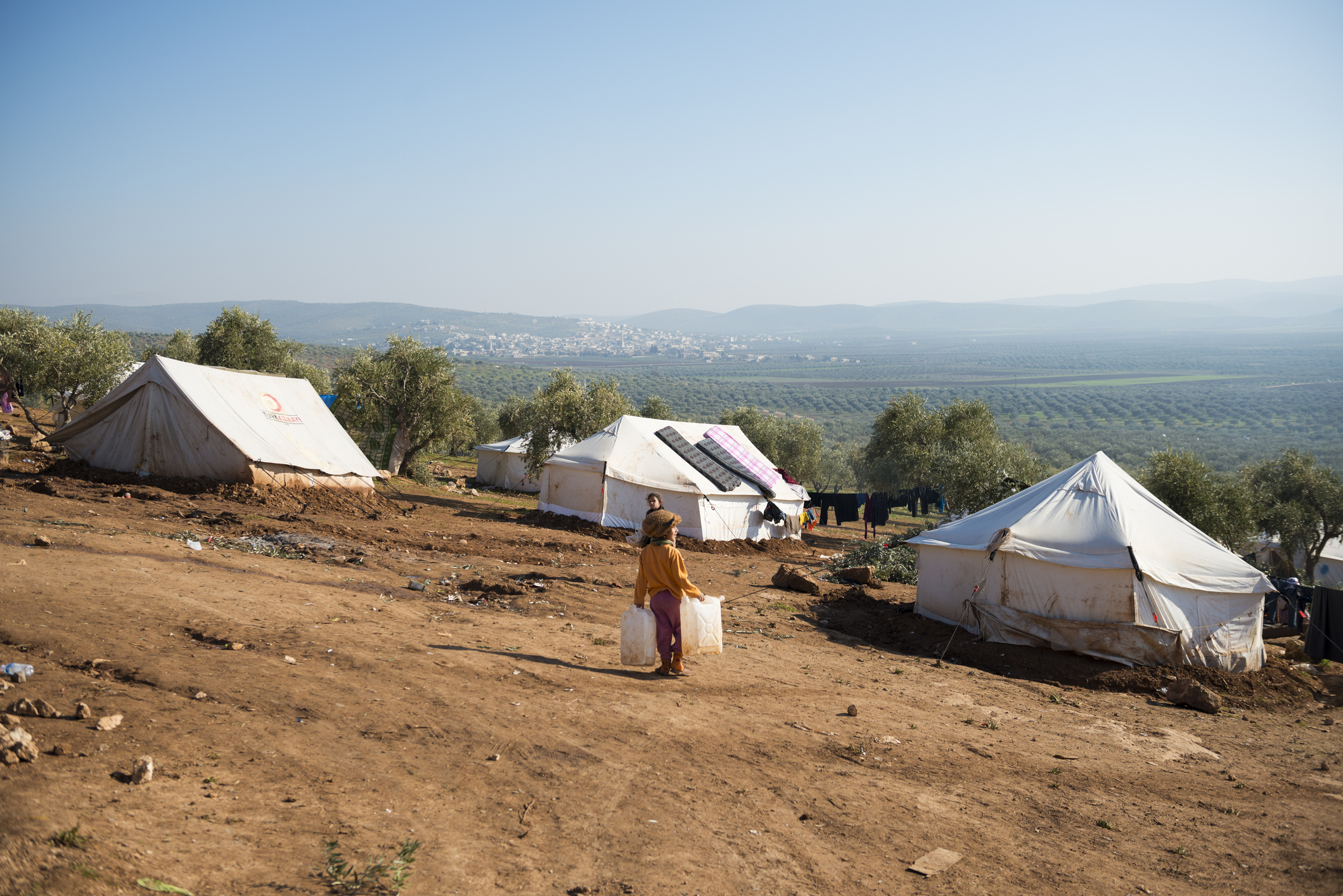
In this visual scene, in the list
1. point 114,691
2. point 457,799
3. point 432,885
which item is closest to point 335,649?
point 114,691

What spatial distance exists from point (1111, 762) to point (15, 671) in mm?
9782

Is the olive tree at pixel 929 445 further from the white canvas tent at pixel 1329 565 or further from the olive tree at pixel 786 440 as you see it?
the white canvas tent at pixel 1329 565

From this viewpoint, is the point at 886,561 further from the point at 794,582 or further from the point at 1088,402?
the point at 1088,402

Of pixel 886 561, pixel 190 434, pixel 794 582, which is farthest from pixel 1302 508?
pixel 190 434

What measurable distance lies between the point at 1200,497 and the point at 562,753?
25.8m

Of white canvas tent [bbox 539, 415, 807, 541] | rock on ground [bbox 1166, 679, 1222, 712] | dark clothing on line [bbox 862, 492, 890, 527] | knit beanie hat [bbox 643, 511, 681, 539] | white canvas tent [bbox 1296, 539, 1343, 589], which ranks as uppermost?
knit beanie hat [bbox 643, 511, 681, 539]

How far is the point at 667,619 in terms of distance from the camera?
8375 millimetres

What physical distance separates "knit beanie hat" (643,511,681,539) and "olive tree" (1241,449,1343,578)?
100 feet

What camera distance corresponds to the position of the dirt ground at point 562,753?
4.41m

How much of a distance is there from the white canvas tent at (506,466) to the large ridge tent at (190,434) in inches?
614

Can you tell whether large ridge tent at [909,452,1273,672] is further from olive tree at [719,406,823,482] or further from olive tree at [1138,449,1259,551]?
olive tree at [719,406,823,482]

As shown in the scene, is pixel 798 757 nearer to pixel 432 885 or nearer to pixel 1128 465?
pixel 432 885

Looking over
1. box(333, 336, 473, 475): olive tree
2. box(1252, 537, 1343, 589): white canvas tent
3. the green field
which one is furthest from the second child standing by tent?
the green field

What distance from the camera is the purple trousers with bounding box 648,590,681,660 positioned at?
8.32 meters
